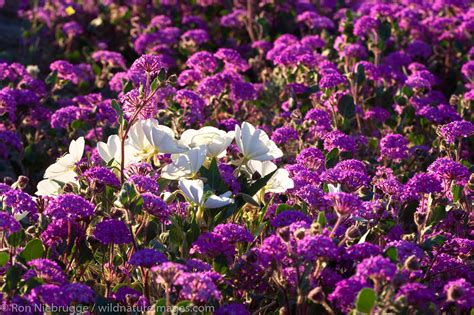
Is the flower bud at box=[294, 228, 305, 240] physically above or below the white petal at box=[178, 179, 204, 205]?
above

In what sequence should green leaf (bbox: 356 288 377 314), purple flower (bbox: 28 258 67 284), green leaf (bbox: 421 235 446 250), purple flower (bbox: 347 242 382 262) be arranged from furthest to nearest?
green leaf (bbox: 421 235 446 250) < purple flower (bbox: 347 242 382 262) < purple flower (bbox: 28 258 67 284) < green leaf (bbox: 356 288 377 314)

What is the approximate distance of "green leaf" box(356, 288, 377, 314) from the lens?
2285 millimetres

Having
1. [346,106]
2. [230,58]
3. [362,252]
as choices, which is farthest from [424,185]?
[230,58]

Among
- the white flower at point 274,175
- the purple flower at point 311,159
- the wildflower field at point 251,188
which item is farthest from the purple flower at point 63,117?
the white flower at point 274,175

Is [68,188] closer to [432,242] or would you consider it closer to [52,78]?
[432,242]

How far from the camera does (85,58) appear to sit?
291 inches

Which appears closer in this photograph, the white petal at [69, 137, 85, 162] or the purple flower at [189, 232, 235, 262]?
the purple flower at [189, 232, 235, 262]

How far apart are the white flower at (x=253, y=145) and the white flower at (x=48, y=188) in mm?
731

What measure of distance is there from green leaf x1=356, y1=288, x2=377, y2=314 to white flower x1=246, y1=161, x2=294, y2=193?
973 millimetres

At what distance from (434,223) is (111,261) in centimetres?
131

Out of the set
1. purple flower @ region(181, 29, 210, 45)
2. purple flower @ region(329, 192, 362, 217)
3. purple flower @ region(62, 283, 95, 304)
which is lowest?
purple flower @ region(181, 29, 210, 45)

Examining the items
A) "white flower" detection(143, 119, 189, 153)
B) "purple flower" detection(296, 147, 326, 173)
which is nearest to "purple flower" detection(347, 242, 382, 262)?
"white flower" detection(143, 119, 189, 153)

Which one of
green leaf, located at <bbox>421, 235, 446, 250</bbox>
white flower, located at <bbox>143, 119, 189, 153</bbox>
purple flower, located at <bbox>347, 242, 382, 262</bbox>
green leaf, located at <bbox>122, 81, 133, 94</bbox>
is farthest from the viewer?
green leaf, located at <bbox>122, 81, 133, 94</bbox>

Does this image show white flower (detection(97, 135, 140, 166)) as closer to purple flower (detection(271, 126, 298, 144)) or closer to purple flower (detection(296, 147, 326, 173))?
purple flower (detection(296, 147, 326, 173))
